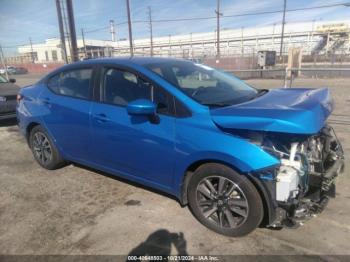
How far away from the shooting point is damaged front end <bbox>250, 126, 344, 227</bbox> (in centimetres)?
259

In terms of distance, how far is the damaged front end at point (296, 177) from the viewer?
8.51 ft

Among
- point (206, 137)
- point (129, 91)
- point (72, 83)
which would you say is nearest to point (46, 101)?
point (72, 83)

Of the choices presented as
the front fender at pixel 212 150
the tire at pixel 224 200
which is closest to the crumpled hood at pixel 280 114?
the front fender at pixel 212 150

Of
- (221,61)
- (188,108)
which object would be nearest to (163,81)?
(188,108)

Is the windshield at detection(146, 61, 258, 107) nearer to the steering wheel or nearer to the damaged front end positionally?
the steering wheel

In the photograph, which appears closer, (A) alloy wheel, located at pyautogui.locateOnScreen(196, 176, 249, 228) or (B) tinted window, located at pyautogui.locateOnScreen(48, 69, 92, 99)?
(A) alloy wheel, located at pyautogui.locateOnScreen(196, 176, 249, 228)

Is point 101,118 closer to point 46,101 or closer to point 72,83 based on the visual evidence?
point 72,83

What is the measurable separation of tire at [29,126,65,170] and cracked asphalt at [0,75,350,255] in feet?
0.77

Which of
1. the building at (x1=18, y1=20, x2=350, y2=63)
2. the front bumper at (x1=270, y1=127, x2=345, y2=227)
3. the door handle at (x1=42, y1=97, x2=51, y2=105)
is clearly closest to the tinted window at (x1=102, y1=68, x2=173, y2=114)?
the door handle at (x1=42, y1=97, x2=51, y2=105)

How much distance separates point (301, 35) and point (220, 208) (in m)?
65.2

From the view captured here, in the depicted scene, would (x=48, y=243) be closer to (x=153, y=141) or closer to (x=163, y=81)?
(x=153, y=141)

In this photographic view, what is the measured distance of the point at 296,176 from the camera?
2.61 m

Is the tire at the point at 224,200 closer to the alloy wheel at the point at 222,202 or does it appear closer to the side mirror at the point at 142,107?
the alloy wheel at the point at 222,202

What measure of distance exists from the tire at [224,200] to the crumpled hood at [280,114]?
1.51 ft
